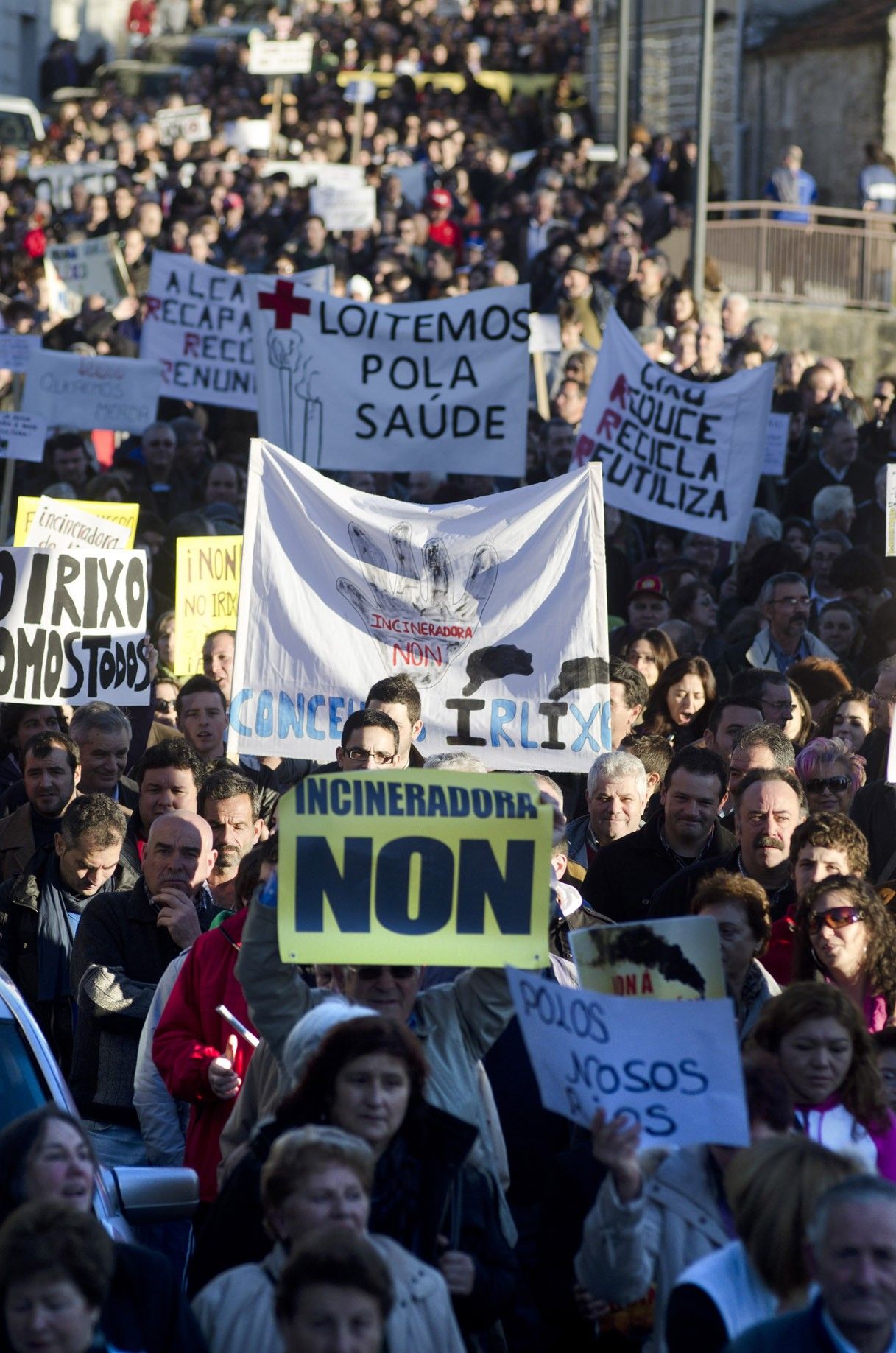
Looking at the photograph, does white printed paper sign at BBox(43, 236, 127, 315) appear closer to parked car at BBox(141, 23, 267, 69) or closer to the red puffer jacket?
the red puffer jacket

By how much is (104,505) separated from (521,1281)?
6.61 meters

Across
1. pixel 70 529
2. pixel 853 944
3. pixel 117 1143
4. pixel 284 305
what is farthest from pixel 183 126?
pixel 853 944

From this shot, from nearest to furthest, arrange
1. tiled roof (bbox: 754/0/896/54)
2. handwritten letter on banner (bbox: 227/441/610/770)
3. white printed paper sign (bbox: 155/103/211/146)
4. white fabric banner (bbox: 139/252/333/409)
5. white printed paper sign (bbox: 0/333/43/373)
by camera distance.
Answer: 1. handwritten letter on banner (bbox: 227/441/610/770)
2. white printed paper sign (bbox: 0/333/43/373)
3. white fabric banner (bbox: 139/252/333/409)
4. white printed paper sign (bbox: 155/103/211/146)
5. tiled roof (bbox: 754/0/896/54)

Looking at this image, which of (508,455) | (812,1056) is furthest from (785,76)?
(812,1056)

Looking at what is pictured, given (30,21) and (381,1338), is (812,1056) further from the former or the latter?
(30,21)

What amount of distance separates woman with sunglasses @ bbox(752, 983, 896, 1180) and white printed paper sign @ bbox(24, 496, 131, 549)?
19.4ft

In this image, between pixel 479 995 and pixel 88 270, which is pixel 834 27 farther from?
pixel 479 995

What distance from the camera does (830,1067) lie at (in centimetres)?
500

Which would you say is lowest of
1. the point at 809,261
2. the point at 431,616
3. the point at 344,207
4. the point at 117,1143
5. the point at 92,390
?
the point at 117,1143

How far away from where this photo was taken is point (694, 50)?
106 ft

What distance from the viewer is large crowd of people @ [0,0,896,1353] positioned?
4.22 metres

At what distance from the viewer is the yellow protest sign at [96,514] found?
→ 10.7m

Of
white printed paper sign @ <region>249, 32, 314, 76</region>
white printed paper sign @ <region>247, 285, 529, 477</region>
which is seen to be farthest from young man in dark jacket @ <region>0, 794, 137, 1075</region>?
white printed paper sign @ <region>249, 32, 314, 76</region>

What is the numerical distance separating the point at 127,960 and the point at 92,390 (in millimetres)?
8723
